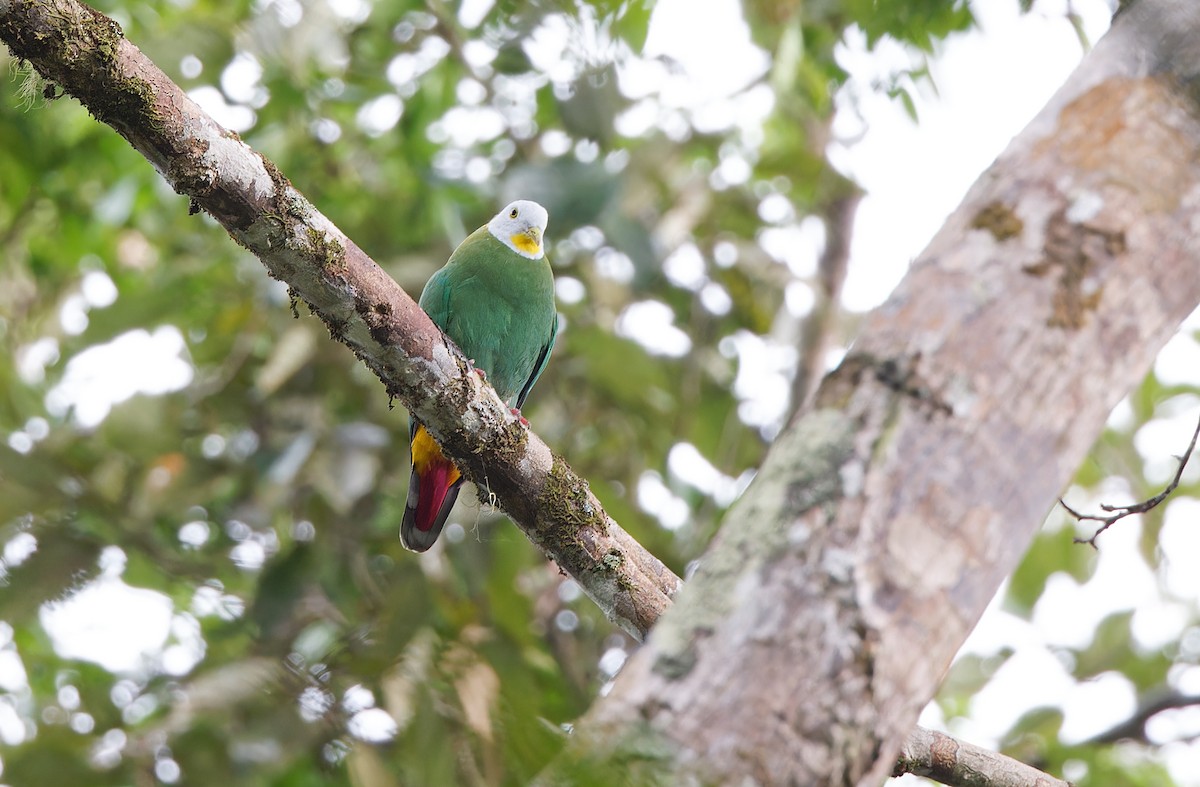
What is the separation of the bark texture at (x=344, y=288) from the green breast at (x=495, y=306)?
1334mm

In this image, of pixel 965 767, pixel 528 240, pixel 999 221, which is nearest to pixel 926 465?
pixel 999 221

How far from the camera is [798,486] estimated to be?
1.47m

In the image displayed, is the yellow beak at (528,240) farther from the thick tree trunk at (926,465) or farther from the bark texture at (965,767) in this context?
the thick tree trunk at (926,465)

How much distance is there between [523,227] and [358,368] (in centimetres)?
124

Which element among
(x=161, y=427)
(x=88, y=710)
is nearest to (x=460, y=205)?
(x=161, y=427)

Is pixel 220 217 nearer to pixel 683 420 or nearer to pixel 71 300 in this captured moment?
pixel 683 420

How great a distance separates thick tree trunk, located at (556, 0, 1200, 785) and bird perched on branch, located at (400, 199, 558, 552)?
255 centimetres

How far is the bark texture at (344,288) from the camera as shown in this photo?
1960 mm

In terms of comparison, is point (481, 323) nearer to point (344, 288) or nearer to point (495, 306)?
point (495, 306)

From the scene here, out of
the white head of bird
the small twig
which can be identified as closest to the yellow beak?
the white head of bird

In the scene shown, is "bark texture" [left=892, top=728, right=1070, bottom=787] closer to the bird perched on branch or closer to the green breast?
the bird perched on branch

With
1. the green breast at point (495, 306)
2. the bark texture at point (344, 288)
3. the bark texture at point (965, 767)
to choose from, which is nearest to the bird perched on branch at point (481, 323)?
the green breast at point (495, 306)

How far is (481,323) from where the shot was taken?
13.5 feet

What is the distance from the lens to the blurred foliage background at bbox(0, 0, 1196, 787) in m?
3.68
